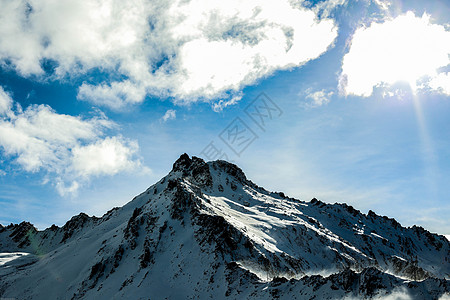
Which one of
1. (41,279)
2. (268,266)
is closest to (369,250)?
(268,266)

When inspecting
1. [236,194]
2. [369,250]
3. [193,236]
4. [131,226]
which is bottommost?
[369,250]

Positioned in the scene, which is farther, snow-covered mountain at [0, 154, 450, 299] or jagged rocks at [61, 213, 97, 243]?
jagged rocks at [61, 213, 97, 243]

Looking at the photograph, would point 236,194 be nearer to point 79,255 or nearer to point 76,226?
point 79,255

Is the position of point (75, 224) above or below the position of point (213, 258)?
above

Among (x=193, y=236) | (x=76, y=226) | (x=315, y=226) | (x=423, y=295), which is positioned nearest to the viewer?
(x=423, y=295)

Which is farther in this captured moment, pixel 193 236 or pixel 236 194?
pixel 236 194

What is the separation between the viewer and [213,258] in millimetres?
49875

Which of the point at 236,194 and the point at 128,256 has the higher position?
the point at 236,194

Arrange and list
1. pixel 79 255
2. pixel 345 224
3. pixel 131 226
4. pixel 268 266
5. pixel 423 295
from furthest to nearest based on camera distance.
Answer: pixel 345 224, pixel 79 255, pixel 131 226, pixel 268 266, pixel 423 295

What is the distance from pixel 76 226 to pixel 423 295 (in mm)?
147170

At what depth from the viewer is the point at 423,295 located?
88.5ft

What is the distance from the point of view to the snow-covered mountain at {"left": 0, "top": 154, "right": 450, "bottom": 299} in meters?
34.6

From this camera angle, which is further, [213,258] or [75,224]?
[75,224]

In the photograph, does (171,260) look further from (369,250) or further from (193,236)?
(369,250)
